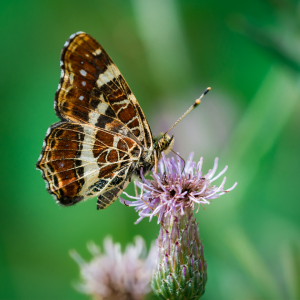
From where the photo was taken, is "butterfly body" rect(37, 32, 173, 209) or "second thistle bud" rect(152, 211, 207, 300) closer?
"second thistle bud" rect(152, 211, 207, 300)

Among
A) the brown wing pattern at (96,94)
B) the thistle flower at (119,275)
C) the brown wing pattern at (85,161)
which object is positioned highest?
the brown wing pattern at (96,94)

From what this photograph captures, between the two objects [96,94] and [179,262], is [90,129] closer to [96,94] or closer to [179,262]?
[96,94]

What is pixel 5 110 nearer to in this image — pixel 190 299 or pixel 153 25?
pixel 153 25

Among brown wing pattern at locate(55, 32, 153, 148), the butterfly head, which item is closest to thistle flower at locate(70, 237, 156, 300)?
the butterfly head

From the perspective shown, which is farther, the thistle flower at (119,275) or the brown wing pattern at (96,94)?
the thistle flower at (119,275)

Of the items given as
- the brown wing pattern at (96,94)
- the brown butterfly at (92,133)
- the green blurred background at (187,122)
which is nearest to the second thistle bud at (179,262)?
the brown butterfly at (92,133)

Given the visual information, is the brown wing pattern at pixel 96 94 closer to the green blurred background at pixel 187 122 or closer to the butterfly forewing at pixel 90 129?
the butterfly forewing at pixel 90 129

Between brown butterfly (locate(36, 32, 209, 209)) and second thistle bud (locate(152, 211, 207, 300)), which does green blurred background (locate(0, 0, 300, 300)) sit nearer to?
second thistle bud (locate(152, 211, 207, 300))
